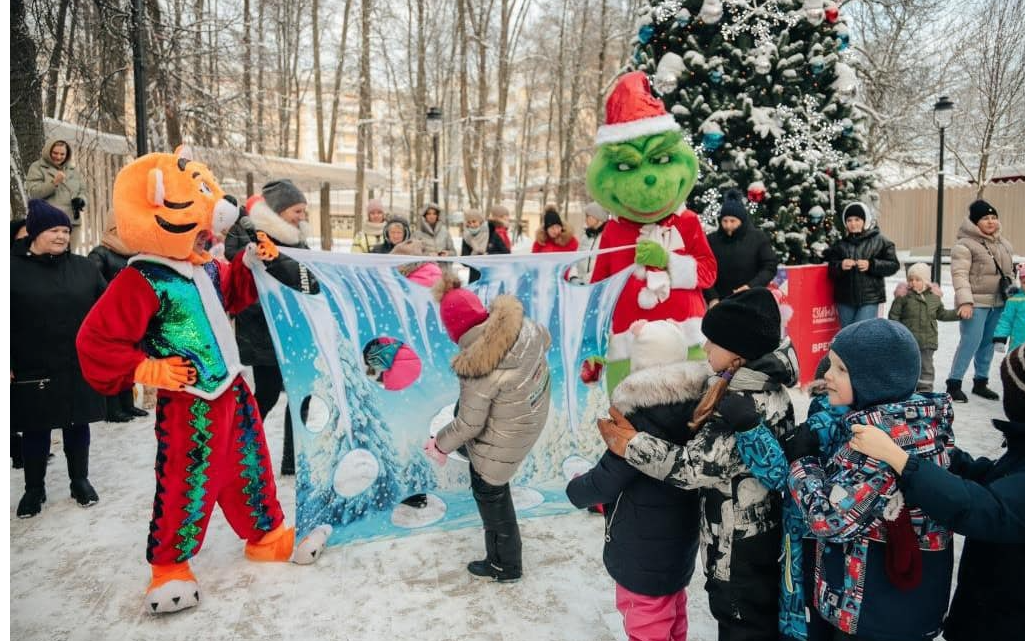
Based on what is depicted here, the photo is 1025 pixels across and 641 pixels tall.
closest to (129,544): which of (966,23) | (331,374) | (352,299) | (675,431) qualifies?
(331,374)

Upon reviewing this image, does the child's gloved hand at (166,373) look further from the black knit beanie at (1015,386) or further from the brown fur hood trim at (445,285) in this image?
the black knit beanie at (1015,386)

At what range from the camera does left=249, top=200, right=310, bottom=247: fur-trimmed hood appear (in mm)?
3803

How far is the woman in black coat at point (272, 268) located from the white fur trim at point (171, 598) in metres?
0.87

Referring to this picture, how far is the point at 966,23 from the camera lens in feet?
63.9

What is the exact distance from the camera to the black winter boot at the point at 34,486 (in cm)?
418

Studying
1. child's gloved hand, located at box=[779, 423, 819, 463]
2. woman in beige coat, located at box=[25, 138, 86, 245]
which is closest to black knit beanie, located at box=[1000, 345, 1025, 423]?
child's gloved hand, located at box=[779, 423, 819, 463]

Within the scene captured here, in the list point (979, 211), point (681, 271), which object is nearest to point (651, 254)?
point (681, 271)

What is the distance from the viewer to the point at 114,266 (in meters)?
5.76

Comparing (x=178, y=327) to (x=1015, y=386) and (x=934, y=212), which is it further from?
(x=934, y=212)

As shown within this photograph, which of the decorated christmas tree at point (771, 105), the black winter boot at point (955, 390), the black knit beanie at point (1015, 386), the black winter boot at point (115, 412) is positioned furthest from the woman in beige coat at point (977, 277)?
the black winter boot at point (115, 412)

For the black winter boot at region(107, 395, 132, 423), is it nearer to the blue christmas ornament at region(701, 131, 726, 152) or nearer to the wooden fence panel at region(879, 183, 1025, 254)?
the blue christmas ornament at region(701, 131, 726, 152)

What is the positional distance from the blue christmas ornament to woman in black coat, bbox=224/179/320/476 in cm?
486

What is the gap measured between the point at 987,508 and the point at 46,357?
4.61m

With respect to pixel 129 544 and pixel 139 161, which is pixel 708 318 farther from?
pixel 129 544
